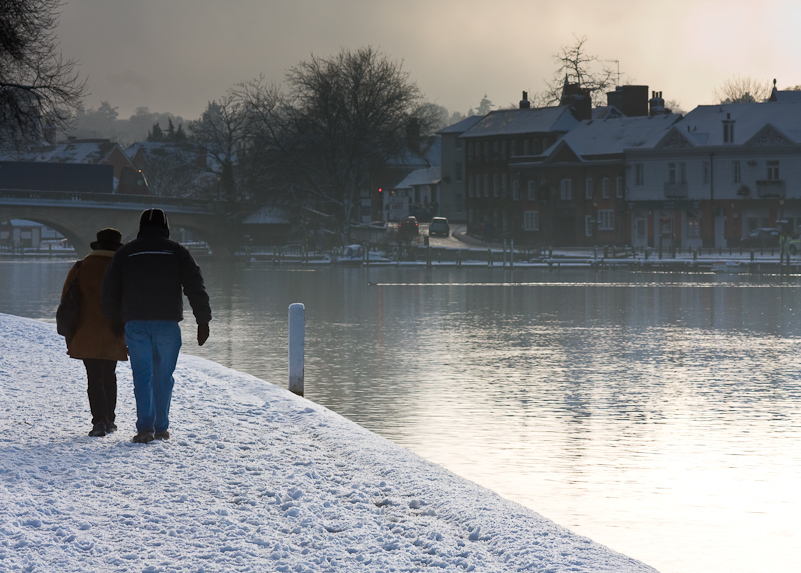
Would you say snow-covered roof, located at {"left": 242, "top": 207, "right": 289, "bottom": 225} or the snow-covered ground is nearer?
the snow-covered ground

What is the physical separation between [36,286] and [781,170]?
171 ft

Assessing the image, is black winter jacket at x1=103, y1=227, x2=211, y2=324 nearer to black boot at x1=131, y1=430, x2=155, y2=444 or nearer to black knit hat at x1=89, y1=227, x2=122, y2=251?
black knit hat at x1=89, y1=227, x2=122, y2=251

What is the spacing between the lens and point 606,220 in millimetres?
86438

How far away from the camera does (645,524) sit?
8.61 meters

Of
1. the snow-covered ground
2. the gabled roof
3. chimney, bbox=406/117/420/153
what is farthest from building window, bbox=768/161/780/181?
the snow-covered ground

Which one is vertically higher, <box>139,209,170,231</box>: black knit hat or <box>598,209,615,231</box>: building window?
<box>598,209,615,231</box>: building window

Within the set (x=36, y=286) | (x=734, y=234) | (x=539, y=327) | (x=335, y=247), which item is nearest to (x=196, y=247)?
(x=335, y=247)

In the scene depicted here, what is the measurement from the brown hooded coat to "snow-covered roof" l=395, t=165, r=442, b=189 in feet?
346

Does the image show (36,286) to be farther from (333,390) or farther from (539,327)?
(333,390)

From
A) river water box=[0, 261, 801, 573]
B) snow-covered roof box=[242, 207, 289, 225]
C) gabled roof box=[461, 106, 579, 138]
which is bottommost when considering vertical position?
river water box=[0, 261, 801, 573]

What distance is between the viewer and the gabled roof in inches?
3762

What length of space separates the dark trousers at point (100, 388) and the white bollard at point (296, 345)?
372 centimetres

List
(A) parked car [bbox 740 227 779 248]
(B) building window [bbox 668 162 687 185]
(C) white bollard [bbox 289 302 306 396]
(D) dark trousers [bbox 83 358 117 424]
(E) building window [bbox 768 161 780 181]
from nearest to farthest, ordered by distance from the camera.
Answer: (D) dark trousers [bbox 83 358 117 424] < (C) white bollard [bbox 289 302 306 396] < (A) parked car [bbox 740 227 779 248] < (E) building window [bbox 768 161 780 181] < (B) building window [bbox 668 162 687 185]

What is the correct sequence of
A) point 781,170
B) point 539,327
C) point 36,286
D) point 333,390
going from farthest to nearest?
1. point 781,170
2. point 36,286
3. point 539,327
4. point 333,390
